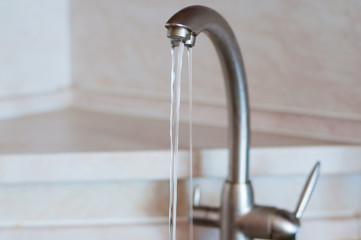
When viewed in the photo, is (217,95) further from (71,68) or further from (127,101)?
(71,68)

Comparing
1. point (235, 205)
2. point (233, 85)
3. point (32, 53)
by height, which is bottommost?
point (235, 205)

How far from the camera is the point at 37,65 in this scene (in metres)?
1.13

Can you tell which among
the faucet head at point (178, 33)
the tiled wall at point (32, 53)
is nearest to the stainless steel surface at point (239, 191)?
the faucet head at point (178, 33)

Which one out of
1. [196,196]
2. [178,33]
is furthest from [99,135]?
[178,33]

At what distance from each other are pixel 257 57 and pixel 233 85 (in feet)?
0.99

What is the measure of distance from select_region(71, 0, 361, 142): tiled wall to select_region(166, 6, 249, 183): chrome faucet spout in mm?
262

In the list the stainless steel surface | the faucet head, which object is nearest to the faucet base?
the stainless steel surface

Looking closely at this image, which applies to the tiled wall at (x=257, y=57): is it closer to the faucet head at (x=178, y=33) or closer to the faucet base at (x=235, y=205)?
the faucet base at (x=235, y=205)

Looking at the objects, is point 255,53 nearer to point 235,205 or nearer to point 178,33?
point 235,205

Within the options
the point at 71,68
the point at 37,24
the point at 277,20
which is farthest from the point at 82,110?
the point at 277,20

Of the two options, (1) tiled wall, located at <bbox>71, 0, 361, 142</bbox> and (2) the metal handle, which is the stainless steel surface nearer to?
(2) the metal handle

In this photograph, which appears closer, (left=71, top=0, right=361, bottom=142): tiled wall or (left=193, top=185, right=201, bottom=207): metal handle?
(left=193, top=185, right=201, bottom=207): metal handle

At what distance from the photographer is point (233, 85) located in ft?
2.14

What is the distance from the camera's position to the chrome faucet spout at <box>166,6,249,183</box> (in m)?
0.57
